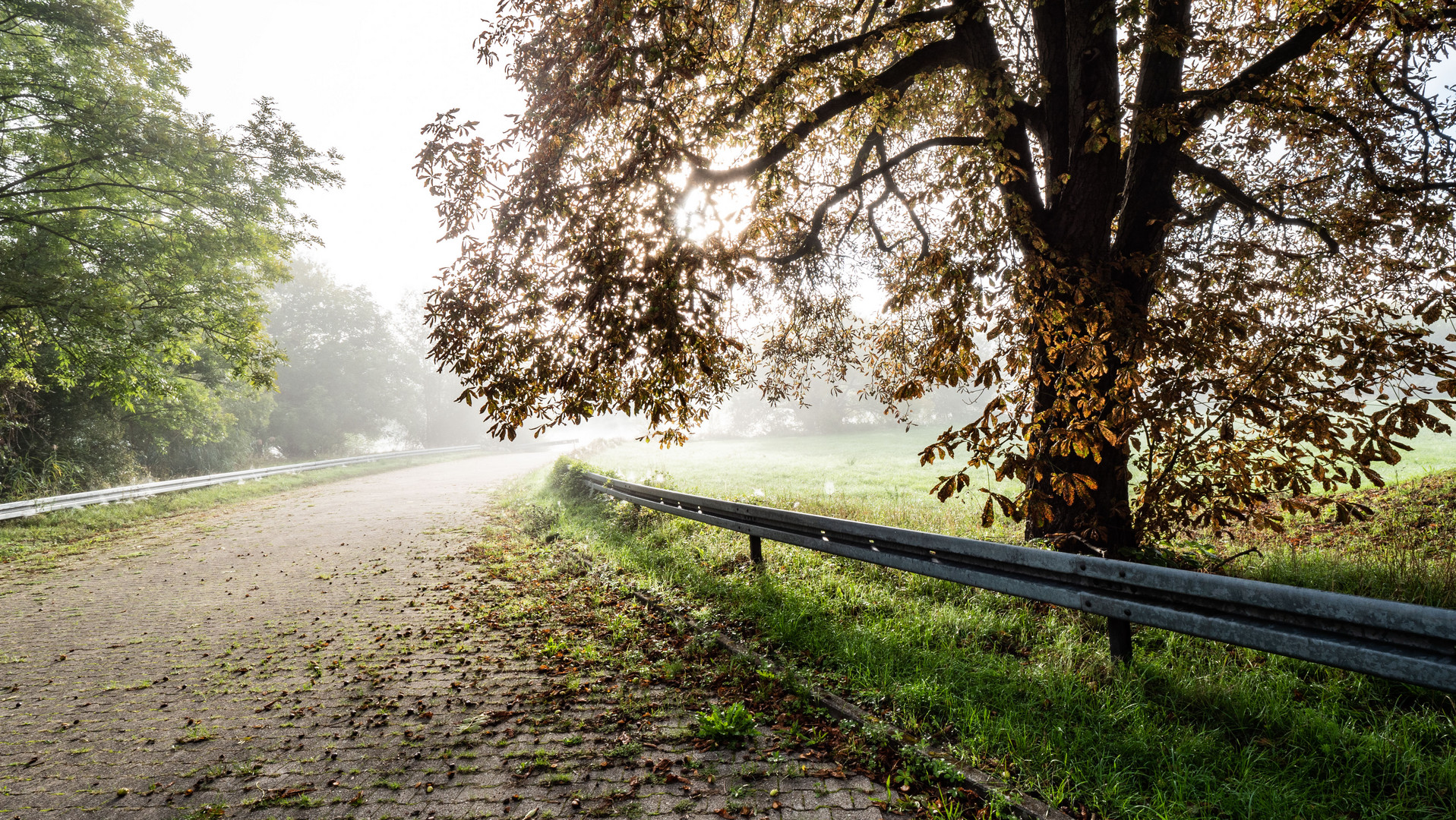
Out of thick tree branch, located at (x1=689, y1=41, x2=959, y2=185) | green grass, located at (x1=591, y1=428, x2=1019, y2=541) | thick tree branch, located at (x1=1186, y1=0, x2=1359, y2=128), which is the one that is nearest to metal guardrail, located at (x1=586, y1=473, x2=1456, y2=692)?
green grass, located at (x1=591, y1=428, x2=1019, y2=541)

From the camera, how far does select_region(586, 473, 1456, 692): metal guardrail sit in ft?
8.04

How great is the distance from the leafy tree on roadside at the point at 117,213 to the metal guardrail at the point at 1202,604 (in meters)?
15.7

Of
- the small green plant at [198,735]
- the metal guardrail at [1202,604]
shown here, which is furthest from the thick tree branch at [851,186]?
the small green plant at [198,735]

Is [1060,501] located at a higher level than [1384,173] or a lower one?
lower

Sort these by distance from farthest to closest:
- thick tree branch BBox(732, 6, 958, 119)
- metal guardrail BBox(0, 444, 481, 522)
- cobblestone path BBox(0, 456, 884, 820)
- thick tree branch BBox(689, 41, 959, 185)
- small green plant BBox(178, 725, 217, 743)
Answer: metal guardrail BBox(0, 444, 481, 522) < thick tree branch BBox(689, 41, 959, 185) < thick tree branch BBox(732, 6, 958, 119) < small green plant BBox(178, 725, 217, 743) < cobblestone path BBox(0, 456, 884, 820)

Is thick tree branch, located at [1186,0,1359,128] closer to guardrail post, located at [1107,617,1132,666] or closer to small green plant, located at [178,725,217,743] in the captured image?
guardrail post, located at [1107,617,1132,666]

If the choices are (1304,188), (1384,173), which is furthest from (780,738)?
(1384,173)

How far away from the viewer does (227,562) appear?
8.28 metres

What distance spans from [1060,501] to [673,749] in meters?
4.67

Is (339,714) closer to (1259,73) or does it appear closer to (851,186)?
(851,186)

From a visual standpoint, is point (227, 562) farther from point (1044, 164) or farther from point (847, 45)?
point (1044, 164)

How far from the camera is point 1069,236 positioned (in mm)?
5395

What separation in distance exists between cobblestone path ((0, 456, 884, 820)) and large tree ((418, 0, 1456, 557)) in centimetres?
208

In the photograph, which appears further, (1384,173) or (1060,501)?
(1060,501)
